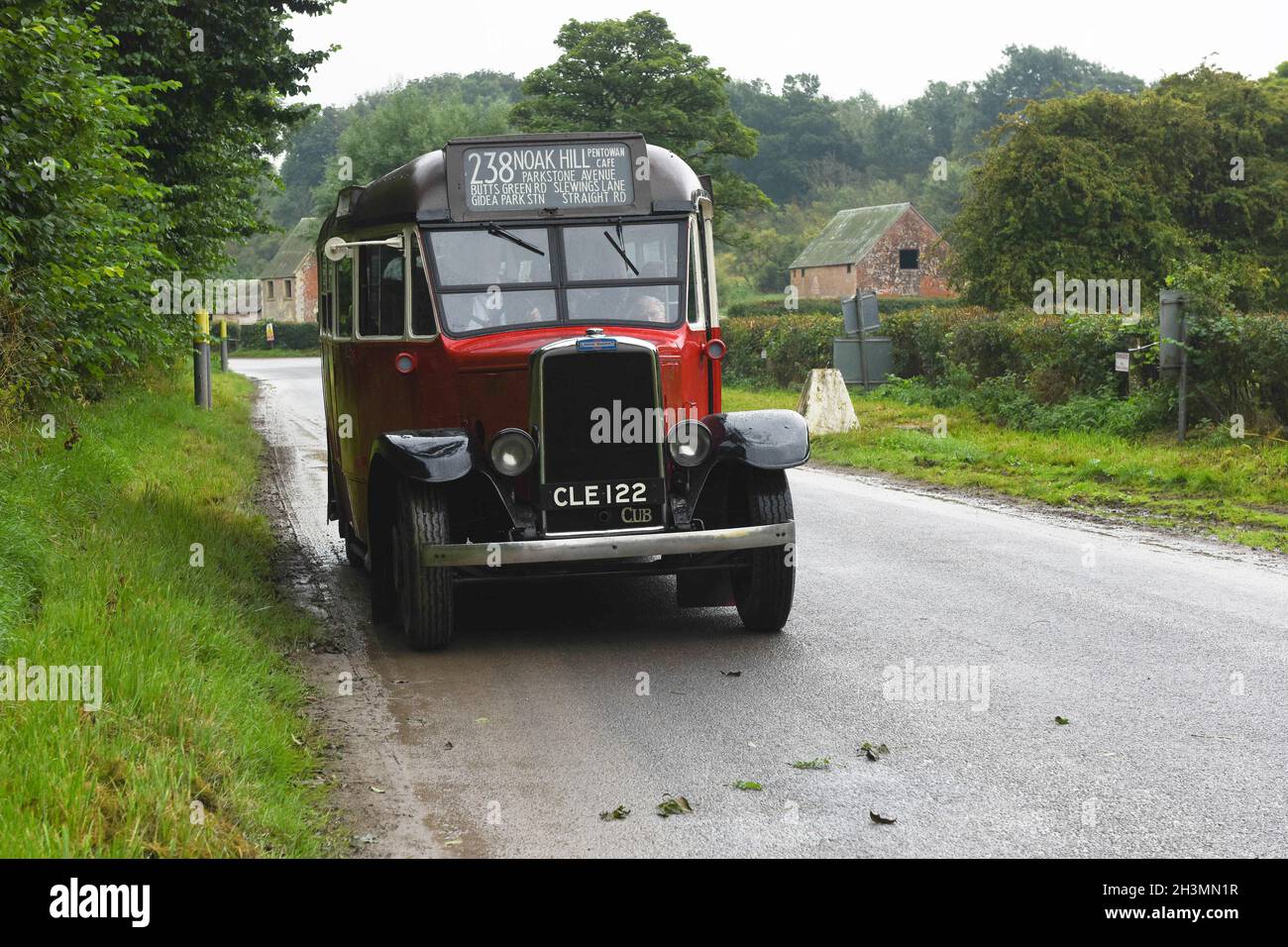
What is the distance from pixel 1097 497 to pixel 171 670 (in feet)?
37.0

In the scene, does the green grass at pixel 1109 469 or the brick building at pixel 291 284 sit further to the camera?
the brick building at pixel 291 284

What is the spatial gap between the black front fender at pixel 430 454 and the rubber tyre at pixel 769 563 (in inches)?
66.0

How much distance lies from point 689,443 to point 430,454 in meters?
1.51

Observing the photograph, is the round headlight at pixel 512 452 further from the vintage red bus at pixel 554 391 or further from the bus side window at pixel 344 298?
the bus side window at pixel 344 298

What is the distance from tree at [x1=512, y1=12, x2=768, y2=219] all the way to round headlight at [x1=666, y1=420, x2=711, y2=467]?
42.2 m

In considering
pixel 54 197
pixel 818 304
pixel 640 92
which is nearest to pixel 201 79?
Answer: pixel 54 197

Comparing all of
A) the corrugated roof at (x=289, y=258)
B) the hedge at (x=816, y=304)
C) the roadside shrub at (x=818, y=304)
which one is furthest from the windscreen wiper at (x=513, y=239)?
the corrugated roof at (x=289, y=258)

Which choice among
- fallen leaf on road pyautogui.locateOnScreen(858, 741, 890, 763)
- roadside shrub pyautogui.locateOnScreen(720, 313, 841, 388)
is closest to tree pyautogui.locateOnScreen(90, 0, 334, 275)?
fallen leaf on road pyautogui.locateOnScreen(858, 741, 890, 763)

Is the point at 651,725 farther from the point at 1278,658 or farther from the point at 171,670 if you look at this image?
the point at 1278,658

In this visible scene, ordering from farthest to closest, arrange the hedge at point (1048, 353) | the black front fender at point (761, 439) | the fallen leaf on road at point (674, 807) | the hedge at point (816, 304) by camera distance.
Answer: the hedge at point (816, 304) < the hedge at point (1048, 353) < the black front fender at point (761, 439) < the fallen leaf on road at point (674, 807)

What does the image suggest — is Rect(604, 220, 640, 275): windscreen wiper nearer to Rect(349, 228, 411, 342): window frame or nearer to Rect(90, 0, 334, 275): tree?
Rect(349, 228, 411, 342): window frame

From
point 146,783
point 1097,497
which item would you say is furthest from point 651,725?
point 1097,497

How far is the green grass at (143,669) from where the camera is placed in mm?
4715

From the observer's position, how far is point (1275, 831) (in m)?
5.06
